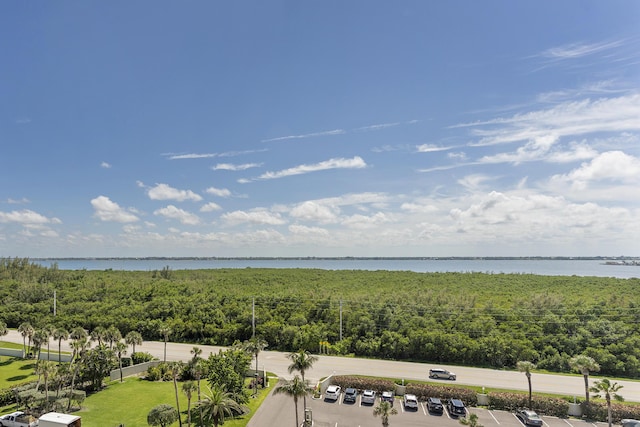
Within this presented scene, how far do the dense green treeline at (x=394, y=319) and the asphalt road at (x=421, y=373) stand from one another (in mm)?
3112

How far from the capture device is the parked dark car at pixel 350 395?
37500 mm

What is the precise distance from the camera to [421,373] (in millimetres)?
45938

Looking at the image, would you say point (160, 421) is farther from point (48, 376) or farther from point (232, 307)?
point (232, 307)

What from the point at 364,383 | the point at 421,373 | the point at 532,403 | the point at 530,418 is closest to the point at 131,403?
the point at 364,383

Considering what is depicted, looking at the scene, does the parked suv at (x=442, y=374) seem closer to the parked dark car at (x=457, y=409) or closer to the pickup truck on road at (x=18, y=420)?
the parked dark car at (x=457, y=409)

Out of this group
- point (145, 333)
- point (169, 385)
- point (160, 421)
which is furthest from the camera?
point (145, 333)

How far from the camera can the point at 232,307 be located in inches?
2741

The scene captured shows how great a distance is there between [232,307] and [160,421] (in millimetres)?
39169

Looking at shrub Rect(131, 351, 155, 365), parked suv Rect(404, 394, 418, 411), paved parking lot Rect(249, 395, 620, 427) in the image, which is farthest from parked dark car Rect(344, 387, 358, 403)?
shrub Rect(131, 351, 155, 365)

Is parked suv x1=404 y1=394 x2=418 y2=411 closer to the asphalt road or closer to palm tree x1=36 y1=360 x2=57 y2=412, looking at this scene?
Answer: the asphalt road

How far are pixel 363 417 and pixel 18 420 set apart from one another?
3161 centimetres

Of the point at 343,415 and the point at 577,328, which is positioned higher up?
the point at 577,328

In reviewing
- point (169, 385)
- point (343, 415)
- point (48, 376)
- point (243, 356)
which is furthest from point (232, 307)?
point (343, 415)

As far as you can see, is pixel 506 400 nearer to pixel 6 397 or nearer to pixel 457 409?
pixel 457 409
